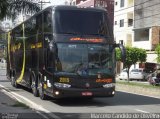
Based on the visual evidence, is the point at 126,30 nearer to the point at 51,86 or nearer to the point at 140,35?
the point at 140,35

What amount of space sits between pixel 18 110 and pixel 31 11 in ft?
33.8

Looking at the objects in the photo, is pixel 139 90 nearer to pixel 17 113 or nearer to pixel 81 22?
pixel 81 22

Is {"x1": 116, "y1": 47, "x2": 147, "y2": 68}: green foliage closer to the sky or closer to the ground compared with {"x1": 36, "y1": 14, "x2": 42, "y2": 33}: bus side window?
closer to the ground

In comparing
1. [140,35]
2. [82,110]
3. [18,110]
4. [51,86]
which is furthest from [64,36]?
[140,35]

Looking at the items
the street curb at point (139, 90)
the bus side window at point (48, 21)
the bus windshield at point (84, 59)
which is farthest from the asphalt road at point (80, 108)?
the street curb at point (139, 90)

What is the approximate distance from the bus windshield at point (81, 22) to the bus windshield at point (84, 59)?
63 centimetres

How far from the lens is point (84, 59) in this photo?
18.4 m

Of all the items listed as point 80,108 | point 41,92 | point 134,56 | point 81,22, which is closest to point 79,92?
point 80,108

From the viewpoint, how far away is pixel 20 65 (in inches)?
1068

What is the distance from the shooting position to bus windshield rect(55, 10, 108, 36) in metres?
18.7

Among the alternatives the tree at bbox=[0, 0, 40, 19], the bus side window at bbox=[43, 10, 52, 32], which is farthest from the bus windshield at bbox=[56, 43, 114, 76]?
the tree at bbox=[0, 0, 40, 19]

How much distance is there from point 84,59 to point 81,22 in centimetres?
158

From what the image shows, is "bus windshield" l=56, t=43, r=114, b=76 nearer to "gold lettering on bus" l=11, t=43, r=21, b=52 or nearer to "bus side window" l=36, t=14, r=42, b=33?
"bus side window" l=36, t=14, r=42, b=33

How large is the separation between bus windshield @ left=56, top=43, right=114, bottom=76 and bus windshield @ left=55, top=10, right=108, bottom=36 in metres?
0.63
